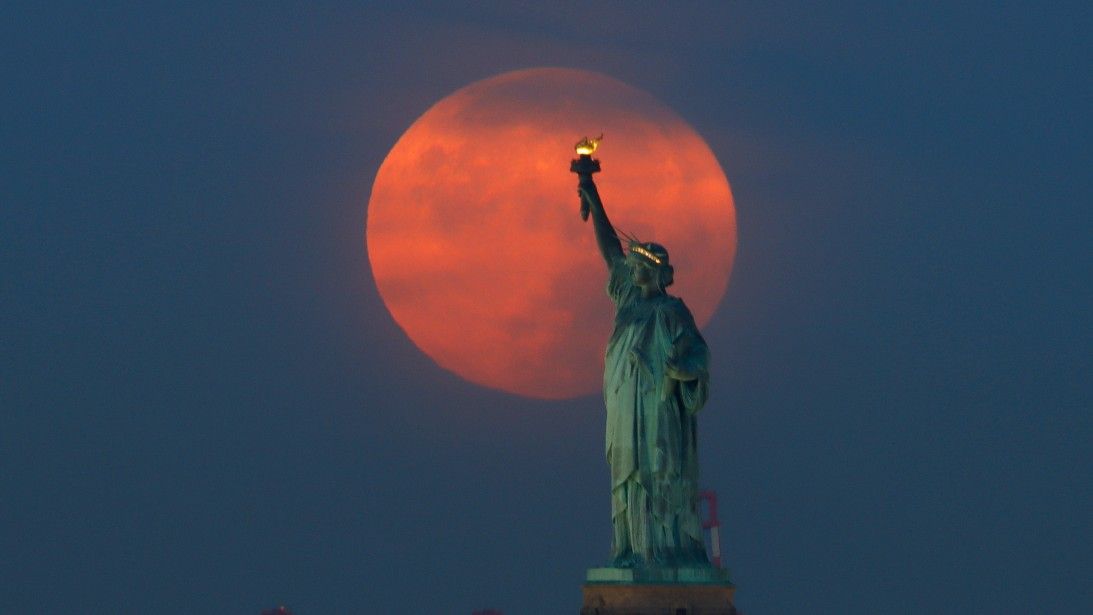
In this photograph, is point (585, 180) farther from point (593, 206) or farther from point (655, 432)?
point (655, 432)

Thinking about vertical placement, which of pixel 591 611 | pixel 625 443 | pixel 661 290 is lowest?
pixel 591 611

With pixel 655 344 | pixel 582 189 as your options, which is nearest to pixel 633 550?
pixel 655 344

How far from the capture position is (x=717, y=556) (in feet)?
108

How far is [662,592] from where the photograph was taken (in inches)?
1112

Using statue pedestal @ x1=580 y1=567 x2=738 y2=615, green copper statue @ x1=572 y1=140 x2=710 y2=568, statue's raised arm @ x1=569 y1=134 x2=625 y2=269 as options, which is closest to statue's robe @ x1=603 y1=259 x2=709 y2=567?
green copper statue @ x1=572 y1=140 x2=710 y2=568

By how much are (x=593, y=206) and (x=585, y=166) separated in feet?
1.68

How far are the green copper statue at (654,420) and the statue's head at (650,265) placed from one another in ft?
0.04

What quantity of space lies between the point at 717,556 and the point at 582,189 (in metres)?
5.93

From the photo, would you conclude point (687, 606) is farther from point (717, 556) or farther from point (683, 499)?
point (717, 556)

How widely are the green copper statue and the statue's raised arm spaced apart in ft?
1.82

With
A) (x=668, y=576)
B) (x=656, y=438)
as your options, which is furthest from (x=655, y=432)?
(x=668, y=576)

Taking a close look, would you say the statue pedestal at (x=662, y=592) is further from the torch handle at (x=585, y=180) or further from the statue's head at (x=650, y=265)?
the torch handle at (x=585, y=180)

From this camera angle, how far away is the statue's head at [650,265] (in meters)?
29.4

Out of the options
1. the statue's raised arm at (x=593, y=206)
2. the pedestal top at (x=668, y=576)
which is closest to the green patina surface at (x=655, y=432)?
the pedestal top at (x=668, y=576)
